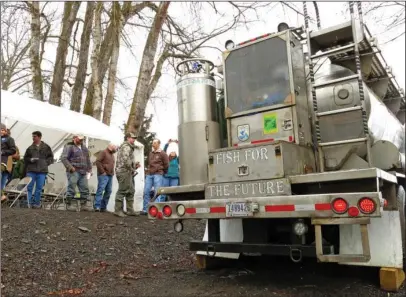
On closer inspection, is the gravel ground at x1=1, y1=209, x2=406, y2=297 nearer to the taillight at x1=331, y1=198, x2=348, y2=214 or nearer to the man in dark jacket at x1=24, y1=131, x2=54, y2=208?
the taillight at x1=331, y1=198, x2=348, y2=214

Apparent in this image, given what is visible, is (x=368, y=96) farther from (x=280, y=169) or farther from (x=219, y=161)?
(x=219, y=161)

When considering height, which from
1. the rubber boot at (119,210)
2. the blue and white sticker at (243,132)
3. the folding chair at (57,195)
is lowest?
the rubber boot at (119,210)

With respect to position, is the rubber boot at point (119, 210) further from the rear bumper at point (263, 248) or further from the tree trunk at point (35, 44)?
the tree trunk at point (35, 44)

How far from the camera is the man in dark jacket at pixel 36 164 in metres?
8.83

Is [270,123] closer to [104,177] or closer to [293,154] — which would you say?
[293,154]

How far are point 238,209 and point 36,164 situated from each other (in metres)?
6.18

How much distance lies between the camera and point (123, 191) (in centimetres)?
860

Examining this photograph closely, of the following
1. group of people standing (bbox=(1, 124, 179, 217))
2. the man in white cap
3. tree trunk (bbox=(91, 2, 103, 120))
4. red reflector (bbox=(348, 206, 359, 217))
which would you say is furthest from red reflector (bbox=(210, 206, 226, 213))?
tree trunk (bbox=(91, 2, 103, 120))

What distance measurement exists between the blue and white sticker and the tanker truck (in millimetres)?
12

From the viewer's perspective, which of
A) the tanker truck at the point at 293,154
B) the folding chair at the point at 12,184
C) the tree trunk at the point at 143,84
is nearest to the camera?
the tanker truck at the point at 293,154

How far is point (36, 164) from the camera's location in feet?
29.0

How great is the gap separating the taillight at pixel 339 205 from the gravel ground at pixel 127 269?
1.07 metres

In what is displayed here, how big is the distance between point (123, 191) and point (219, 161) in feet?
15.1

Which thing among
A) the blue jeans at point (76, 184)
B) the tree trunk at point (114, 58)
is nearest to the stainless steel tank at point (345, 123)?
the blue jeans at point (76, 184)
